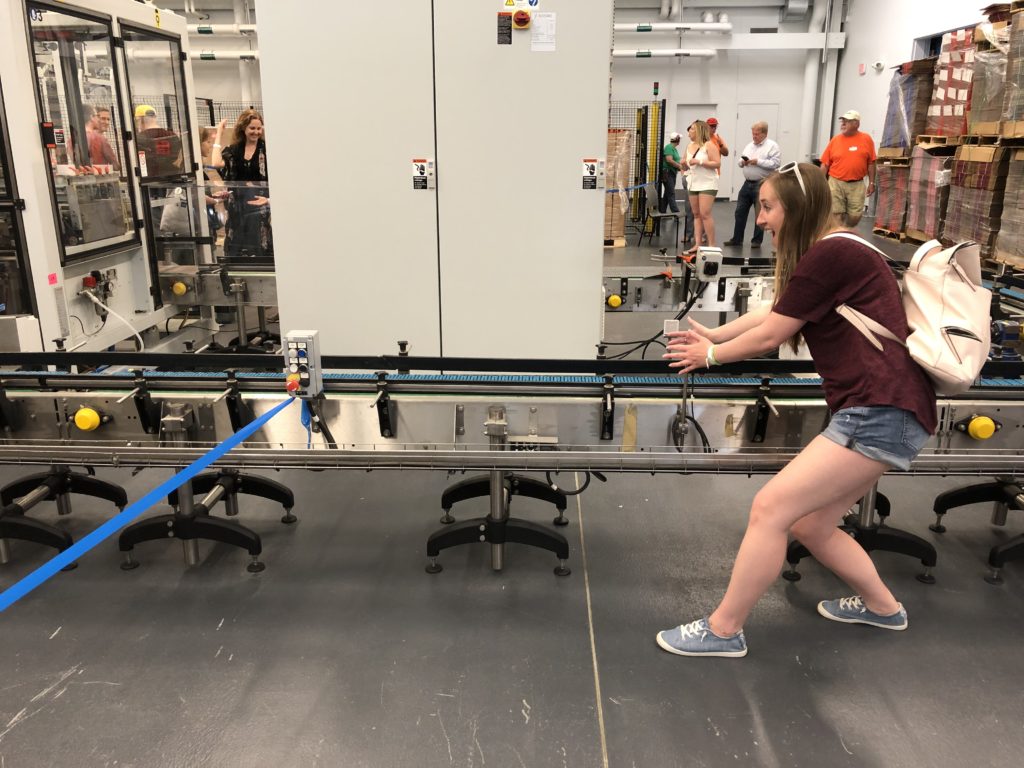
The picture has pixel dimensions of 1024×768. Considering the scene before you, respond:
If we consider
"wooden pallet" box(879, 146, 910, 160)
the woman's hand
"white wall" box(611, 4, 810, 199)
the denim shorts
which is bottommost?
the denim shorts

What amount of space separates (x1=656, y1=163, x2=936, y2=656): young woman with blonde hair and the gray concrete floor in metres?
0.33

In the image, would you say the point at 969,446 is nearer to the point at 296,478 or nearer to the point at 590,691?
the point at 590,691

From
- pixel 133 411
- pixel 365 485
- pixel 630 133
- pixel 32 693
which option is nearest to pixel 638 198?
pixel 630 133

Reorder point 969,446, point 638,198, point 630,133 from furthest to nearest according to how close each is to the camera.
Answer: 1. point 638,198
2. point 630,133
3. point 969,446

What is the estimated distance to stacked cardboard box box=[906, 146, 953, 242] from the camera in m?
8.17

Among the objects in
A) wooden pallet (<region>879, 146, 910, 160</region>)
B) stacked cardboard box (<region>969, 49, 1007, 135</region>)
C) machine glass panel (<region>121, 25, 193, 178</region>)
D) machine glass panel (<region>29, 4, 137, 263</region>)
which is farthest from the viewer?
wooden pallet (<region>879, 146, 910, 160</region>)

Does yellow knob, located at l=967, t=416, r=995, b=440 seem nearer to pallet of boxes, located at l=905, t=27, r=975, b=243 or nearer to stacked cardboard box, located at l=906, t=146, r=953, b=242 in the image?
pallet of boxes, located at l=905, t=27, r=975, b=243

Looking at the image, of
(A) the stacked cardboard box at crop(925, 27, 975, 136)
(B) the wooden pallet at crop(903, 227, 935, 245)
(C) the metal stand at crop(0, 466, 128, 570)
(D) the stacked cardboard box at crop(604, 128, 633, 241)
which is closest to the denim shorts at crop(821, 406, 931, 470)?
(C) the metal stand at crop(0, 466, 128, 570)

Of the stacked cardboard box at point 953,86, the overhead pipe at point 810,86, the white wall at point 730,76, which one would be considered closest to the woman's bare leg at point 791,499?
the stacked cardboard box at point 953,86

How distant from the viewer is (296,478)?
138 inches

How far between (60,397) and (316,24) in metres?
1.94

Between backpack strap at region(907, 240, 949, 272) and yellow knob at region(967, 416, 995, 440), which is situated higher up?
backpack strap at region(907, 240, 949, 272)

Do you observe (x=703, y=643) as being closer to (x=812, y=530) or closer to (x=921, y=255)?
(x=812, y=530)

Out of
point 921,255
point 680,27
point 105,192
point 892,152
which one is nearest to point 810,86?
point 680,27
